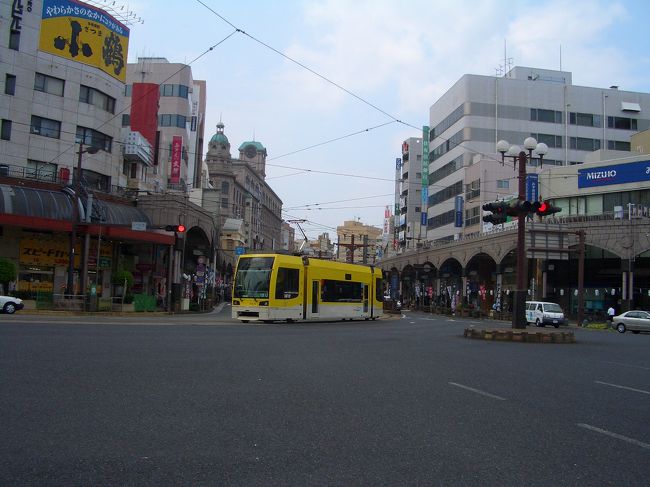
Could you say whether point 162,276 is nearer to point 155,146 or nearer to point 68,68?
point 155,146

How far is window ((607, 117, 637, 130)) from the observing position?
241 ft

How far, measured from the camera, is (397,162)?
332 ft

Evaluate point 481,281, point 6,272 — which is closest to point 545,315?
point 481,281

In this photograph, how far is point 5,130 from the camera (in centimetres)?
3856

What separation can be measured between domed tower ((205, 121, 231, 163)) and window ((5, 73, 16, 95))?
6607cm

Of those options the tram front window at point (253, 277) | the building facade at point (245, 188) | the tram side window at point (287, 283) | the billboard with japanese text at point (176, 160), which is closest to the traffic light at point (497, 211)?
the tram side window at point (287, 283)

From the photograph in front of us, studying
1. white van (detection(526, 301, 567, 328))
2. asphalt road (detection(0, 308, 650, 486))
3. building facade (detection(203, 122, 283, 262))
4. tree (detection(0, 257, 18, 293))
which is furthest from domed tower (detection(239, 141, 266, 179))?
asphalt road (detection(0, 308, 650, 486))

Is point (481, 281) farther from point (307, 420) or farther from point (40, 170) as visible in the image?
point (307, 420)

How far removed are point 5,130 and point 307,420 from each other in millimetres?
38883

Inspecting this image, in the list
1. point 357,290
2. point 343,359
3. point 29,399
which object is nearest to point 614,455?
point 29,399

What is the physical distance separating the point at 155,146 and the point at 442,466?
174ft

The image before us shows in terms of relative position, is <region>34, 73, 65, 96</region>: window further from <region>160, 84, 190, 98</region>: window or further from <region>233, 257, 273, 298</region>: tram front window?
<region>160, 84, 190, 98</region>: window

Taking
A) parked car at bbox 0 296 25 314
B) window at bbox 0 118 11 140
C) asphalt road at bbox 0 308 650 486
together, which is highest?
window at bbox 0 118 11 140

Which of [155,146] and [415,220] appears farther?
[415,220]
